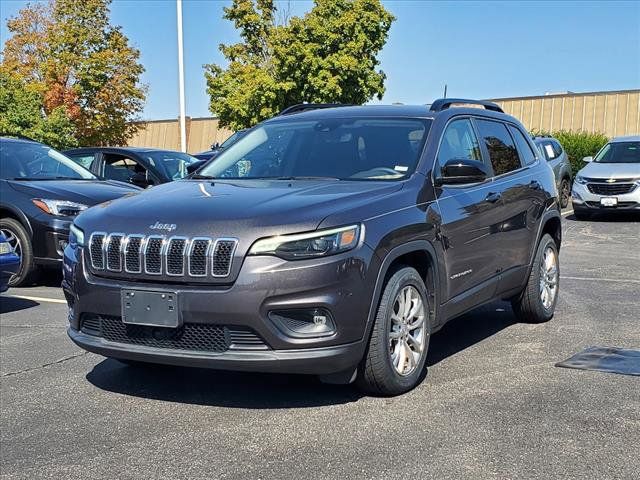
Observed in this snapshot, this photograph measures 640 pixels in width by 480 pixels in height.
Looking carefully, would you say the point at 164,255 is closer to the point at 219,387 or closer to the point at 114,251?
the point at 114,251

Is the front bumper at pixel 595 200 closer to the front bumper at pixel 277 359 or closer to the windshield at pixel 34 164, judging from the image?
the windshield at pixel 34 164

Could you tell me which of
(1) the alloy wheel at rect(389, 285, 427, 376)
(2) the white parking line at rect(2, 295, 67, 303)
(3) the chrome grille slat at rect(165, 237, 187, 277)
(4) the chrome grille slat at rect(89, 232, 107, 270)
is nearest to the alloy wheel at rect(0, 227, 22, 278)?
(2) the white parking line at rect(2, 295, 67, 303)

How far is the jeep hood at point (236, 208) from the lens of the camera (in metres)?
4.28

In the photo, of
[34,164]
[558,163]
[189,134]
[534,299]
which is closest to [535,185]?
[534,299]

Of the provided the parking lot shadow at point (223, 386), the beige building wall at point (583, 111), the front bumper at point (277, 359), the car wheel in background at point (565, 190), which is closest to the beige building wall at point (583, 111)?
the beige building wall at point (583, 111)

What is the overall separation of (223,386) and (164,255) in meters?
1.15

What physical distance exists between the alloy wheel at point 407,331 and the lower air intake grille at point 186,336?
2.83ft

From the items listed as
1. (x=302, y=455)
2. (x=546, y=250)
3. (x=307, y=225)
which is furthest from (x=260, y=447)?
(x=546, y=250)

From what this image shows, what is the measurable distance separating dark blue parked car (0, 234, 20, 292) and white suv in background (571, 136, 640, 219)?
12684 mm

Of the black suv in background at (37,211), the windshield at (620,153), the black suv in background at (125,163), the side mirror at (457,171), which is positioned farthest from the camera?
the windshield at (620,153)

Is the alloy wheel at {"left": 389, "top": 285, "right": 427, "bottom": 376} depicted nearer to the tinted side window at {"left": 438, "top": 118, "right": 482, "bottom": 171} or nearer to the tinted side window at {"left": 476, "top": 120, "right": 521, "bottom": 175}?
the tinted side window at {"left": 438, "top": 118, "right": 482, "bottom": 171}

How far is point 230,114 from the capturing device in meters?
30.8

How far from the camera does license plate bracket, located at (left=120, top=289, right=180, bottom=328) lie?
4293 mm

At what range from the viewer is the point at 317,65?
1097 inches
